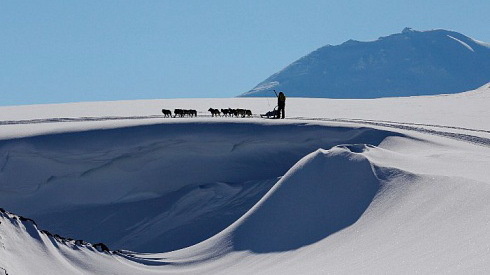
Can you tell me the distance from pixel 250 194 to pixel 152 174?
358 cm

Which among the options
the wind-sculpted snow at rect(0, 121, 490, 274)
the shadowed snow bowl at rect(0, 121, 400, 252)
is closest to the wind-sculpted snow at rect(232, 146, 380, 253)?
the wind-sculpted snow at rect(0, 121, 490, 274)

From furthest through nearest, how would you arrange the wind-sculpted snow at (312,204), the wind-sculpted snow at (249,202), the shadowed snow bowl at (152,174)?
the shadowed snow bowl at (152,174), the wind-sculpted snow at (312,204), the wind-sculpted snow at (249,202)

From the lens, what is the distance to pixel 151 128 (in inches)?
893

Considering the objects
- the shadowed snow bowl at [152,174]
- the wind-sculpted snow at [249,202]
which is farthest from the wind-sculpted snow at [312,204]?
the shadowed snow bowl at [152,174]

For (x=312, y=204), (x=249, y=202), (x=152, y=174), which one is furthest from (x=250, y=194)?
(x=312, y=204)

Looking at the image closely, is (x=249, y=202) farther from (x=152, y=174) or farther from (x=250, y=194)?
(x=152, y=174)

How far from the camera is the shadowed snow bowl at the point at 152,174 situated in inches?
770

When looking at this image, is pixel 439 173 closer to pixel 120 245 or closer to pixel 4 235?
pixel 4 235

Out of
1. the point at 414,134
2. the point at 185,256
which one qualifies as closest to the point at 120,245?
the point at 185,256

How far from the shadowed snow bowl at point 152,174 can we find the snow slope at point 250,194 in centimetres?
4

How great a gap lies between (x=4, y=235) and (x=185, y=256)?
411 cm

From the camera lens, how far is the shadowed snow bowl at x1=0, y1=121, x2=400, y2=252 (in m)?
19.5

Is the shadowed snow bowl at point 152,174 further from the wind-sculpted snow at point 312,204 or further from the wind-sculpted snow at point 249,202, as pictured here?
the wind-sculpted snow at point 312,204

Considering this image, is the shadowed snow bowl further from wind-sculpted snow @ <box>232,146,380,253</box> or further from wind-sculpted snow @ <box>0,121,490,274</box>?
wind-sculpted snow @ <box>232,146,380,253</box>
